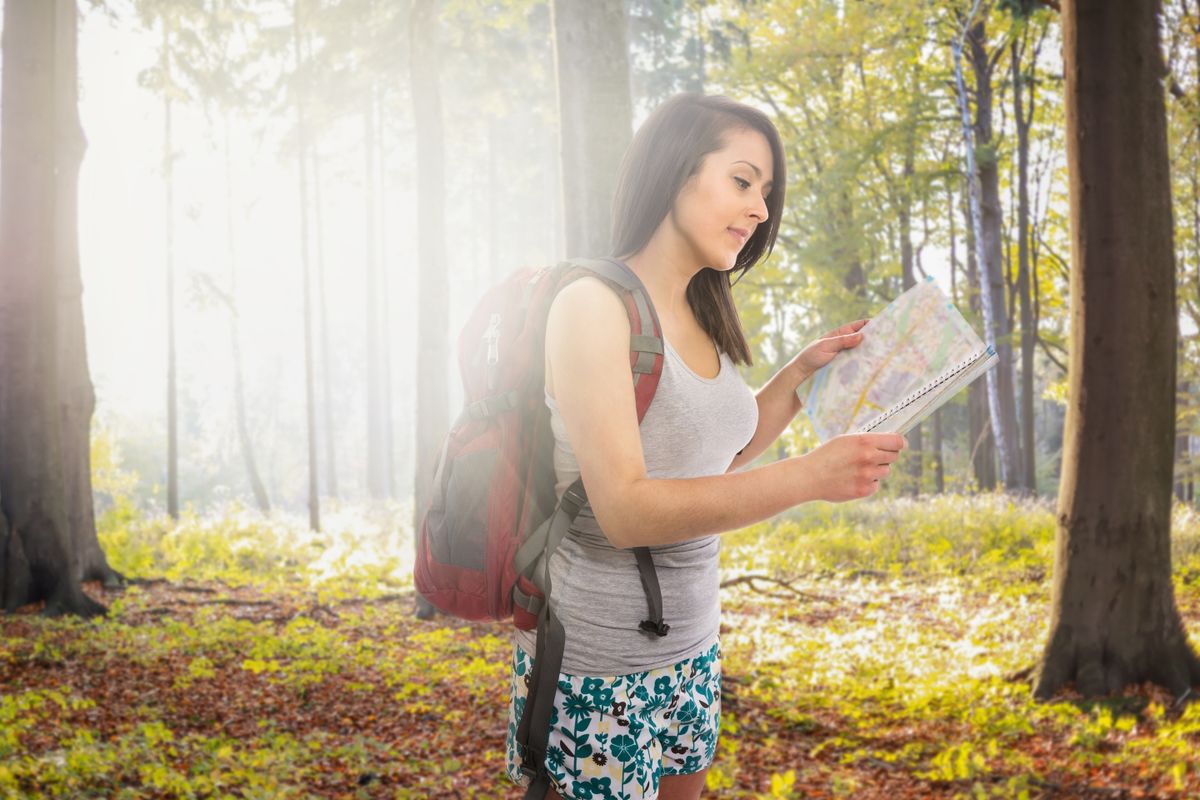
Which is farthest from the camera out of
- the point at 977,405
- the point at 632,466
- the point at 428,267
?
the point at 977,405

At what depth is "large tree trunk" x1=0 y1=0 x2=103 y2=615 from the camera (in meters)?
7.95

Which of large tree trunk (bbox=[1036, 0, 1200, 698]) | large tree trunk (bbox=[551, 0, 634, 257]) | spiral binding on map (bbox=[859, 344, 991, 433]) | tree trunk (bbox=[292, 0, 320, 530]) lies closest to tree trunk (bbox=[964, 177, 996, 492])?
tree trunk (bbox=[292, 0, 320, 530])

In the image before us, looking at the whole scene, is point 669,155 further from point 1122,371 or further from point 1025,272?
point 1025,272

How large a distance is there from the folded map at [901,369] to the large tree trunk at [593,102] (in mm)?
3181

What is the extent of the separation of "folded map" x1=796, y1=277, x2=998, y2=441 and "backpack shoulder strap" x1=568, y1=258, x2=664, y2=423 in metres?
0.45

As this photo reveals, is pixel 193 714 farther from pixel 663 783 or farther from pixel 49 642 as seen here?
pixel 663 783

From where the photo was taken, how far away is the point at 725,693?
19.3ft

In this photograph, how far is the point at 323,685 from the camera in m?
6.61

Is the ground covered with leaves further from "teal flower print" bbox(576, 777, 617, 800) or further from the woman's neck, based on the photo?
the woman's neck

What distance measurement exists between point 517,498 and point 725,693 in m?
4.66

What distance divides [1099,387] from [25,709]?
22.9ft

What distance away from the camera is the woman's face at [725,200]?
1761mm

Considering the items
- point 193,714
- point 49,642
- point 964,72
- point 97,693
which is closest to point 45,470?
point 49,642

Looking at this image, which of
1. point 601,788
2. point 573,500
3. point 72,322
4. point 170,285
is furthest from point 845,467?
point 170,285
